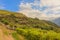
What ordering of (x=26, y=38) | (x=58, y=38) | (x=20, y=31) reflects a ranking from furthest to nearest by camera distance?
(x=20, y=31) < (x=26, y=38) < (x=58, y=38)

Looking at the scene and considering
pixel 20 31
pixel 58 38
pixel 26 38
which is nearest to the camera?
pixel 58 38

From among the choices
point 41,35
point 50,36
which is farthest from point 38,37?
point 50,36

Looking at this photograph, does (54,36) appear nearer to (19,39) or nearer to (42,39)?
(42,39)

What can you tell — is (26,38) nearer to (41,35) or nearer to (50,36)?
(41,35)

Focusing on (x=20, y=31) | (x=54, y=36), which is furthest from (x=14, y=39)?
(x=20, y=31)

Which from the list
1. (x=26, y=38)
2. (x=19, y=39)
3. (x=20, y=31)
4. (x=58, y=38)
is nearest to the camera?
(x=58, y=38)

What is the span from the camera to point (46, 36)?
6688 centimetres

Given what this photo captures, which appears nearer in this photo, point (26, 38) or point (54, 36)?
point (54, 36)

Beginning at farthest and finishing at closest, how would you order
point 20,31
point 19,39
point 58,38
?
point 20,31, point 19,39, point 58,38

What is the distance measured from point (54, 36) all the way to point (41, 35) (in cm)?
545

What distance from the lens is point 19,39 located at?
221 ft

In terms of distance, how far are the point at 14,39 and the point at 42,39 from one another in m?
9.40

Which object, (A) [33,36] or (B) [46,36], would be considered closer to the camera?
(B) [46,36]

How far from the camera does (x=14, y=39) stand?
64938mm
